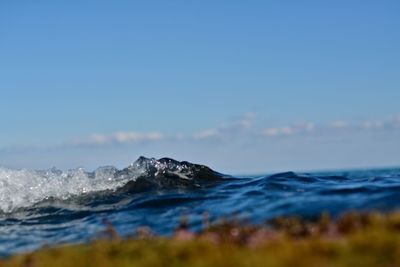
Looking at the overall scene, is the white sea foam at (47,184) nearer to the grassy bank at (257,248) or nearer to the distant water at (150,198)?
the distant water at (150,198)

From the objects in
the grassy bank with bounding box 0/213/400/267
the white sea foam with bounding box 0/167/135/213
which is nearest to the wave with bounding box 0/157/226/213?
the white sea foam with bounding box 0/167/135/213

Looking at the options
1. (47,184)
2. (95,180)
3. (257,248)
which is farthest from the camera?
(95,180)

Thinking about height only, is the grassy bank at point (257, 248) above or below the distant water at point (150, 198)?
below

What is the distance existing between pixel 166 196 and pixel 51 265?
14502 mm

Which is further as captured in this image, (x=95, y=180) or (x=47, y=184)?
(x=95, y=180)

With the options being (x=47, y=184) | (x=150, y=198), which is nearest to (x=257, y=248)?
(x=150, y=198)

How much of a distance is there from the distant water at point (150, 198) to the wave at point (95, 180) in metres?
0.04

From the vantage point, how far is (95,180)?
32.6 metres

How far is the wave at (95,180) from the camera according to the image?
2995 centimetres

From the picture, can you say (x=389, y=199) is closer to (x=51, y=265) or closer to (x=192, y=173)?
(x=51, y=265)

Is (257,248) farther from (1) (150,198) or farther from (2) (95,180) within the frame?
(2) (95,180)

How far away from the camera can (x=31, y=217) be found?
1020 inches

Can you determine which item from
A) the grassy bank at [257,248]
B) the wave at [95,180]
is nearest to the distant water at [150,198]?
the wave at [95,180]

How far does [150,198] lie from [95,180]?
7.48 metres
